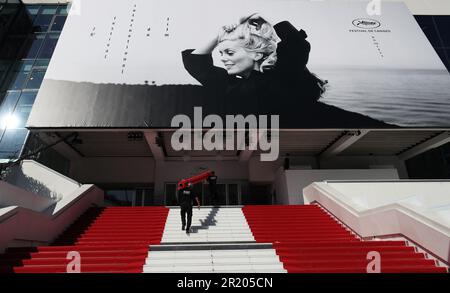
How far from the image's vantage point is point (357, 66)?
15211 millimetres

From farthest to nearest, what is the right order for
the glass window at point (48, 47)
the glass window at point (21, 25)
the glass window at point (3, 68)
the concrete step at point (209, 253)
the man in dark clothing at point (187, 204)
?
the glass window at point (21, 25) → the glass window at point (48, 47) → the glass window at point (3, 68) → the man in dark clothing at point (187, 204) → the concrete step at point (209, 253)

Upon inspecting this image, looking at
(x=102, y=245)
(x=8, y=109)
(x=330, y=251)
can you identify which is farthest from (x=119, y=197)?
(x=330, y=251)

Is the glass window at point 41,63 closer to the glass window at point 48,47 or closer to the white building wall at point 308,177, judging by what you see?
the glass window at point 48,47

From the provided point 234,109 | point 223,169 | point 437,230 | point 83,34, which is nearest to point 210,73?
point 234,109

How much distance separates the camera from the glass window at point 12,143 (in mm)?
13248

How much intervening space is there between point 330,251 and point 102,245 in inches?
203

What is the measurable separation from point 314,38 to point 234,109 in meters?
7.01

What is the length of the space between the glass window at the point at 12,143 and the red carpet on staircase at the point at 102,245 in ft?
21.1

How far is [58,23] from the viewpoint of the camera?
18812 millimetres

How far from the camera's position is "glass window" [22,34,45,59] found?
17172 millimetres

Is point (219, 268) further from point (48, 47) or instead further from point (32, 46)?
point (32, 46)

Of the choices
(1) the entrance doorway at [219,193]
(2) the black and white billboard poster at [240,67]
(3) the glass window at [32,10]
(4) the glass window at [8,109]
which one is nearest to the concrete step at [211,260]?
(2) the black and white billboard poster at [240,67]

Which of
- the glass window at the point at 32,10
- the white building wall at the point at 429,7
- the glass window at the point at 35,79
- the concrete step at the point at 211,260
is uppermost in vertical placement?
the white building wall at the point at 429,7

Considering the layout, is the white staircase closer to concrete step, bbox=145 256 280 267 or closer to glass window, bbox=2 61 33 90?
concrete step, bbox=145 256 280 267
